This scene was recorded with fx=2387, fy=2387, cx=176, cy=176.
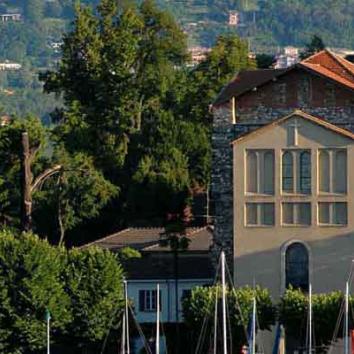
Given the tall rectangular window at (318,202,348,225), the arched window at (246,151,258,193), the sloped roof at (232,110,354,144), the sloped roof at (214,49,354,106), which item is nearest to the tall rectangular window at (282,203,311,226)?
the tall rectangular window at (318,202,348,225)

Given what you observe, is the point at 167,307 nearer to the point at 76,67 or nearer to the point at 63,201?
the point at 63,201

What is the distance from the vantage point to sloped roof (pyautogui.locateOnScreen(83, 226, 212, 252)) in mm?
83625

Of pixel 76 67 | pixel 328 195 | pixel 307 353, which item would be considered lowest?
pixel 307 353

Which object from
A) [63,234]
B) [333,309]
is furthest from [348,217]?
[63,234]

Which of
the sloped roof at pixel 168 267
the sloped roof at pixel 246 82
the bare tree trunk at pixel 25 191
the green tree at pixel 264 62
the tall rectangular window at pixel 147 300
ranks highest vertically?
the green tree at pixel 264 62

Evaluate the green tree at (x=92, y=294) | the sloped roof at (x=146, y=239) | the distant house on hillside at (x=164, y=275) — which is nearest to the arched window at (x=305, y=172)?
the distant house on hillside at (x=164, y=275)

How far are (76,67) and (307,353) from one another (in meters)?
38.4

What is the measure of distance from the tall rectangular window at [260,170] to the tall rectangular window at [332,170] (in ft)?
5.06

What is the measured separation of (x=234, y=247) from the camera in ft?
241

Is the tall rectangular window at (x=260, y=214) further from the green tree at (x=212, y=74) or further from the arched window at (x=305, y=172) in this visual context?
the green tree at (x=212, y=74)

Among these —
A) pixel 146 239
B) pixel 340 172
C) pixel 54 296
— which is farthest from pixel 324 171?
pixel 146 239

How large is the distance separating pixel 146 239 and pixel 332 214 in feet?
52.9

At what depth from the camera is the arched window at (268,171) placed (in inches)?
2884

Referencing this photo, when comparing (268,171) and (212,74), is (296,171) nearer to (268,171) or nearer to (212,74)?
(268,171)
